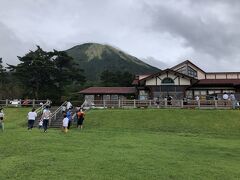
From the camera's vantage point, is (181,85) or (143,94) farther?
(143,94)

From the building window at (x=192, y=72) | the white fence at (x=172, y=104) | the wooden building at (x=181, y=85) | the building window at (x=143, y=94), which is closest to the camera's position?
the white fence at (x=172, y=104)

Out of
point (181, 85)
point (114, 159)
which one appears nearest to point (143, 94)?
point (181, 85)

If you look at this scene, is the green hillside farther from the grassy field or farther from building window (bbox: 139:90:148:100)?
the grassy field

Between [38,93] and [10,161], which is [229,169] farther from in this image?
[38,93]

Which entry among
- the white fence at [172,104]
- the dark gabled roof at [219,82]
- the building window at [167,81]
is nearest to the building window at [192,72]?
the dark gabled roof at [219,82]

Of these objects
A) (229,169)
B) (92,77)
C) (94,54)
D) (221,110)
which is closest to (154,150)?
(229,169)

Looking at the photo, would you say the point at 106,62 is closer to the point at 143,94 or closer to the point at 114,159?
the point at 143,94

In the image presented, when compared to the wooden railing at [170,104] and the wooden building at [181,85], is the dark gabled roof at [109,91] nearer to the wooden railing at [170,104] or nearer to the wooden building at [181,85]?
the wooden building at [181,85]

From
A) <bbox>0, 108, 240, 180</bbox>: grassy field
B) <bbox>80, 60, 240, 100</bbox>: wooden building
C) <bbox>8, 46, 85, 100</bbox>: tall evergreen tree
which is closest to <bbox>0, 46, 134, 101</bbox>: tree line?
<bbox>8, 46, 85, 100</bbox>: tall evergreen tree

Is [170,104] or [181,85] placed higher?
[181,85]

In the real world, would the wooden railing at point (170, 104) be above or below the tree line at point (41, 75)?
below

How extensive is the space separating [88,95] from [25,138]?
3044 centimetres

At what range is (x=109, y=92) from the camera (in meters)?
47.4

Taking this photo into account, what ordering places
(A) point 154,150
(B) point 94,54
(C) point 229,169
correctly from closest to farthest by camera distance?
1. (C) point 229,169
2. (A) point 154,150
3. (B) point 94,54
